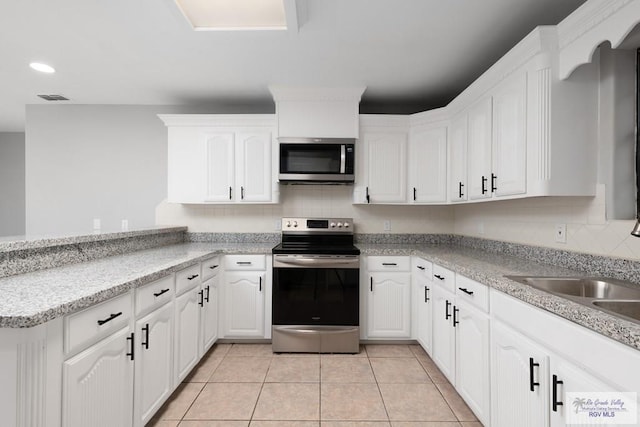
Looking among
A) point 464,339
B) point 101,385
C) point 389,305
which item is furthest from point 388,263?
point 101,385

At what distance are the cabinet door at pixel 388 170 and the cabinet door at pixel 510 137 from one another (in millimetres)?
1052

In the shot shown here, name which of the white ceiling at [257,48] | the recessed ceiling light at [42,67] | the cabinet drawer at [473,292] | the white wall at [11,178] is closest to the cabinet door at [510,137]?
the white ceiling at [257,48]

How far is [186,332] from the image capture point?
212 centimetres

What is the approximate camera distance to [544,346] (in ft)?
3.89

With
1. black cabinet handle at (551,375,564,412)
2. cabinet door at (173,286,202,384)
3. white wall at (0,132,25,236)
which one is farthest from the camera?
white wall at (0,132,25,236)

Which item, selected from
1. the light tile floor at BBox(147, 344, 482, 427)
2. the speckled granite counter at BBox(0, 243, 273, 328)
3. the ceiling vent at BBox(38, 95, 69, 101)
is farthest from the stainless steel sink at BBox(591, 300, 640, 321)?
the ceiling vent at BBox(38, 95, 69, 101)

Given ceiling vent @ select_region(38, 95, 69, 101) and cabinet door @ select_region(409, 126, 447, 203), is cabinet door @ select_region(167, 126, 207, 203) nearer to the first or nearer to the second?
ceiling vent @ select_region(38, 95, 69, 101)

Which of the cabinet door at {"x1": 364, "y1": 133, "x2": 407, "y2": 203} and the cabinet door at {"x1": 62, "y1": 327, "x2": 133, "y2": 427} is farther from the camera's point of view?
the cabinet door at {"x1": 364, "y1": 133, "x2": 407, "y2": 203}

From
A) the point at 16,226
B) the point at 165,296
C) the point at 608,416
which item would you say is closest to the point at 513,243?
the point at 608,416

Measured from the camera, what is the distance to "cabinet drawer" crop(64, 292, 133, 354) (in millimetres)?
1121

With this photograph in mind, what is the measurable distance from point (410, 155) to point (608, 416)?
247 centimetres

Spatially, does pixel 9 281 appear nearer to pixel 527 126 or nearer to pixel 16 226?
pixel 527 126

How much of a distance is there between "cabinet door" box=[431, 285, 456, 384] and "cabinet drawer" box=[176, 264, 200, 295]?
5.80 ft

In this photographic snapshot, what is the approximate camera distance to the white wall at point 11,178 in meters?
→ 5.15
